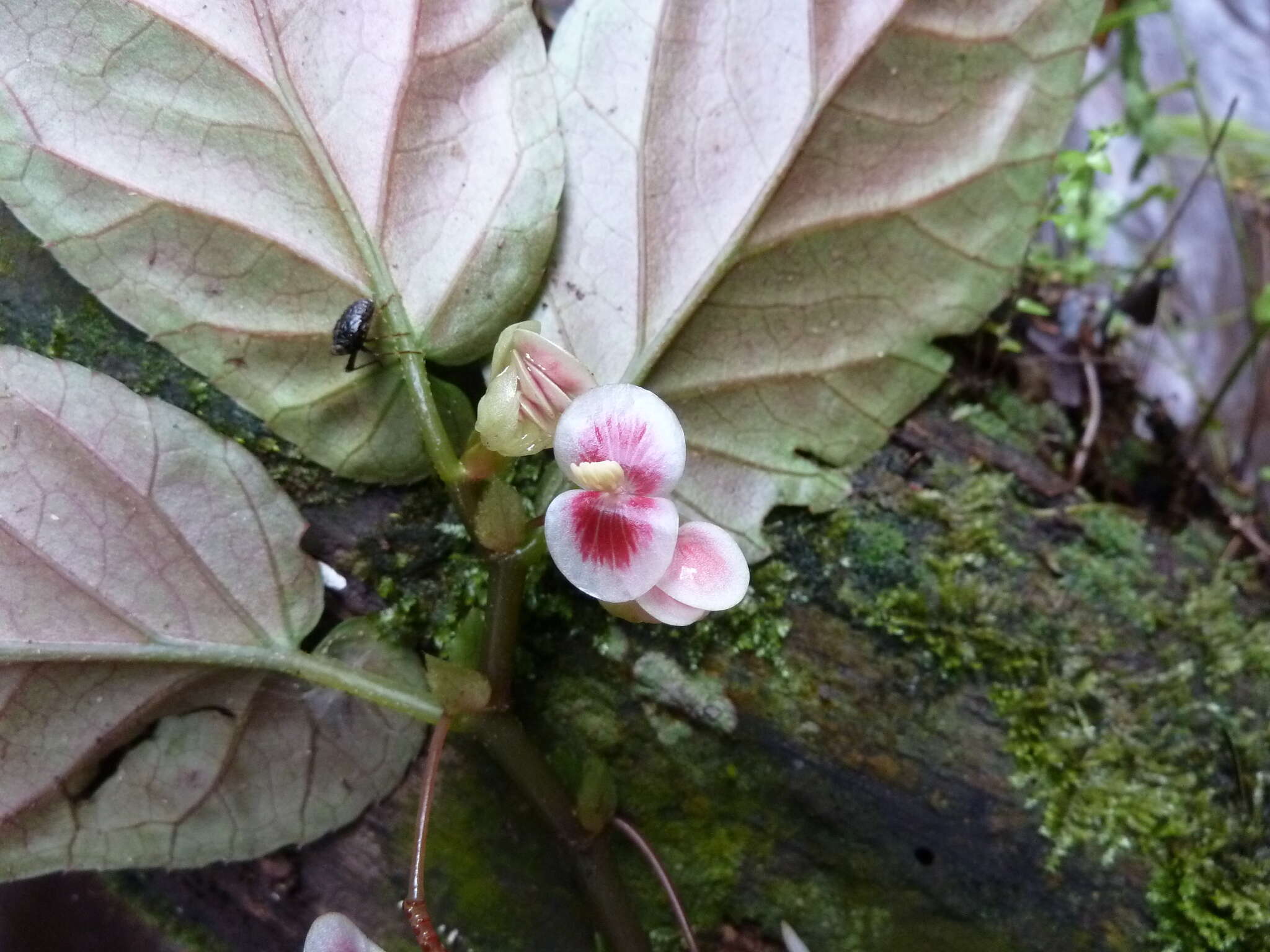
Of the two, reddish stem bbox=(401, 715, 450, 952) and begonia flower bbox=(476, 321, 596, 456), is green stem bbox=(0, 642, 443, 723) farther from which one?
begonia flower bbox=(476, 321, 596, 456)

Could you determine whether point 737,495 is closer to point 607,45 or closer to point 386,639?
point 386,639

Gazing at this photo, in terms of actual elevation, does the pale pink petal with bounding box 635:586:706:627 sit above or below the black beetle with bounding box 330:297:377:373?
below

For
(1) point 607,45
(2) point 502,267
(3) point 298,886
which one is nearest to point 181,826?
(3) point 298,886

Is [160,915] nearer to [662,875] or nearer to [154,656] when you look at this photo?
[154,656]

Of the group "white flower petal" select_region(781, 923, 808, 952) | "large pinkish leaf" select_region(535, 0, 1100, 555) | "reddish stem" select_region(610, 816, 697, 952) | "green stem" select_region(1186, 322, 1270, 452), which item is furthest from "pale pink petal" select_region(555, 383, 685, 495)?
"green stem" select_region(1186, 322, 1270, 452)

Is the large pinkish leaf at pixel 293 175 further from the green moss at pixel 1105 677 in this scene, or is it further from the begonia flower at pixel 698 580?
the green moss at pixel 1105 677

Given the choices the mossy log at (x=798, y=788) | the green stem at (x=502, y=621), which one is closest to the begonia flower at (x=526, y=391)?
the green stem at (x=502, y=621)
